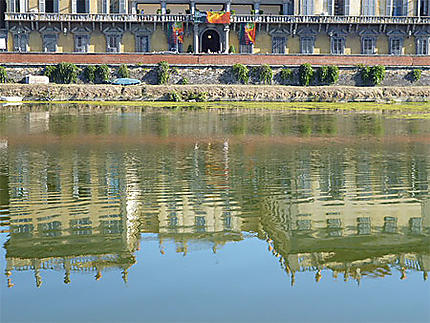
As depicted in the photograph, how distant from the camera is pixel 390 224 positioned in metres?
13.6

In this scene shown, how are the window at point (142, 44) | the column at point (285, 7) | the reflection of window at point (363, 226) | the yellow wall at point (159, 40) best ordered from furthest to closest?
the column at point (285, 7)
the window at point (142, 44)
the yellow wall at point (159, 40)
the reflection of window at point (363, 226)

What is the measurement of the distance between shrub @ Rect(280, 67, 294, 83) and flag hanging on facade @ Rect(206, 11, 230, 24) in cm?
854

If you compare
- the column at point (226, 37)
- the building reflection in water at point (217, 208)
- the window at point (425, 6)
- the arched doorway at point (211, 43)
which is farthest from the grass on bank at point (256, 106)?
the building reflection in water at point (217, 208)

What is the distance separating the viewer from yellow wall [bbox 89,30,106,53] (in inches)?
2751

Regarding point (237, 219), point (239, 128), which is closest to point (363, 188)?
point (237, 219)

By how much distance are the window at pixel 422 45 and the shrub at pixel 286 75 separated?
16.4 metres

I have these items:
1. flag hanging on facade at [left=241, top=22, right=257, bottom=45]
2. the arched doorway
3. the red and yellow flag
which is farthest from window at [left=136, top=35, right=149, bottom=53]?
the red and yellow flag

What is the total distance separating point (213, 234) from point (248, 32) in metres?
58.6

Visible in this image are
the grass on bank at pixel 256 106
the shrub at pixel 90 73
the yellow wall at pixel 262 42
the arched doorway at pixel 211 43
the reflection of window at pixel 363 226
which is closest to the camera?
the reflection of window at pixel 363 226

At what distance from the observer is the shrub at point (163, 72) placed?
62969 mm

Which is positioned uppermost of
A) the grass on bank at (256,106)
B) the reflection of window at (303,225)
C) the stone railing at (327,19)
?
the stone railing at (327,19)

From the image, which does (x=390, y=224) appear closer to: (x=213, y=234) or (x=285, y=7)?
(x=213, y=234)

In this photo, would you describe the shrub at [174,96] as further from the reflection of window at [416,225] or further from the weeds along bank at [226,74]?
the reflection of window at [416,225]

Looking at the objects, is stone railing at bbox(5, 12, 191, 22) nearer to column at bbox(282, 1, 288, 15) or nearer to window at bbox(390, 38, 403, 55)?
column at bbox(282, 1, 288, 15)
